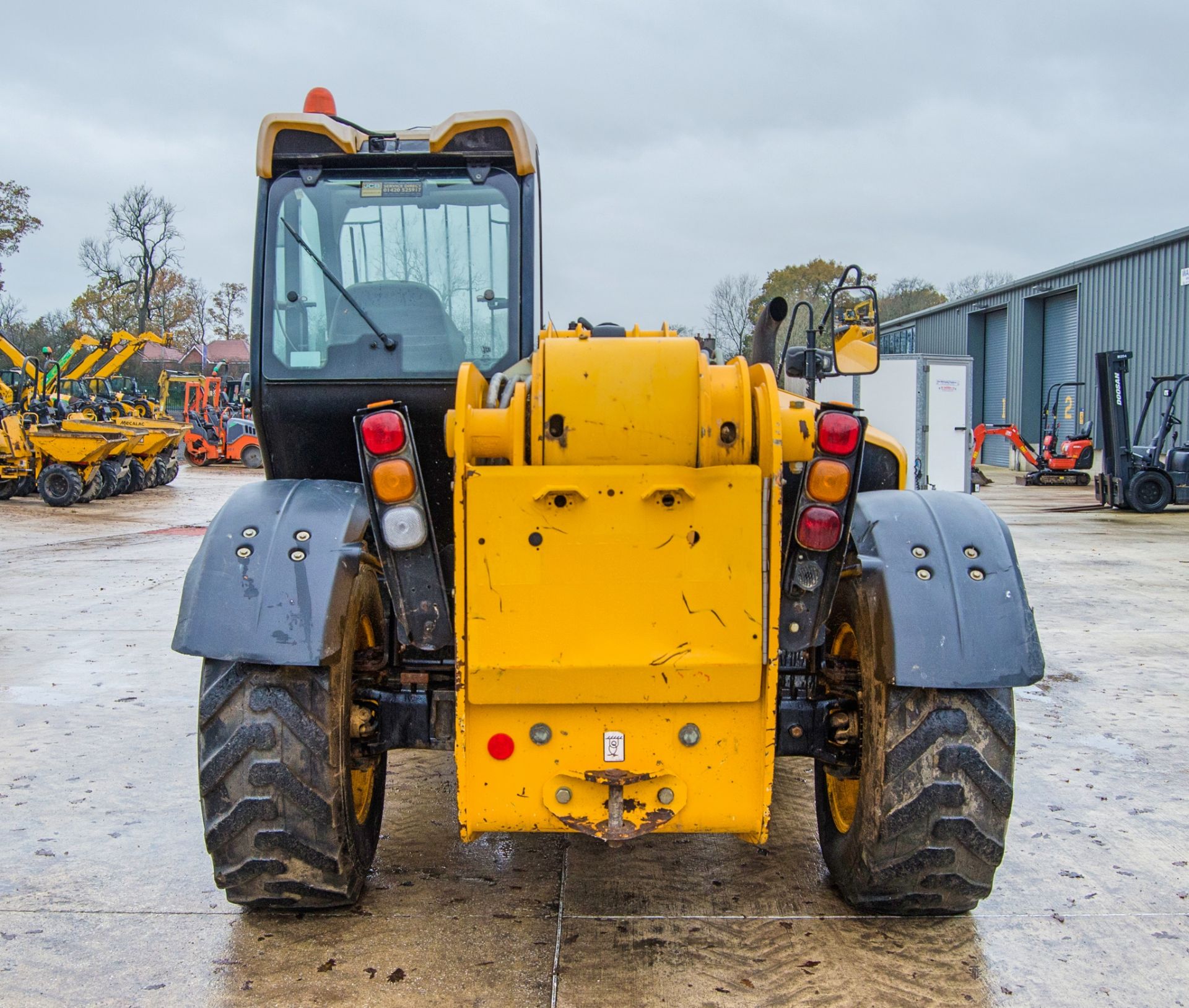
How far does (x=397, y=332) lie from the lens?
13.2 ft

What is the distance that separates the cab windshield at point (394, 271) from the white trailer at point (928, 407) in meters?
13.9

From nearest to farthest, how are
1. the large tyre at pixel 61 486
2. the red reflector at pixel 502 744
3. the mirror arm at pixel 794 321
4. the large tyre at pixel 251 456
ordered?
the red reflector at pixel 502 744
the mirror arm at pixel 794 321
the large tyre at pixel 61 486
the large tyre at pixel 251 456

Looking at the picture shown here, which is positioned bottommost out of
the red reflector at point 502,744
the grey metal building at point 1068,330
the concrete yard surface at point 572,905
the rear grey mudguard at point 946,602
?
the concrete yard surface at point 572,905

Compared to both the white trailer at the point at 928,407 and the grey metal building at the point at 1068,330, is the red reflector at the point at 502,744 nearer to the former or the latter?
the white trailer at the point at 928,407

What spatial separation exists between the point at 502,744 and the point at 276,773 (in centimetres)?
71

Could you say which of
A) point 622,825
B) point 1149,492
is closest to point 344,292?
point 622,825

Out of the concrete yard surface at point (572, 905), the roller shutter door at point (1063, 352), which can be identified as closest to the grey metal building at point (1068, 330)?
the roller shutter door at point (1063, 352)

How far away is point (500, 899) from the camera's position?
3543 millimetres

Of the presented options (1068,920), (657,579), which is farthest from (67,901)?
(1068,920)

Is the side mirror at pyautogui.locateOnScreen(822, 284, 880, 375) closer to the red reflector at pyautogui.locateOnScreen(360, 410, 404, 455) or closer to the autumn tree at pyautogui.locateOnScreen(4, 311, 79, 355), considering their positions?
the red reflector at pyautogui.locateOnScreen(360, 410, 404, 455)

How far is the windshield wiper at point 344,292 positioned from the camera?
12.9 ft

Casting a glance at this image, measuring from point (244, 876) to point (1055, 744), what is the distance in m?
3.98

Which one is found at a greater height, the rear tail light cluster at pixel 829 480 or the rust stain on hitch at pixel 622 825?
the rear tail light cluster at pixel 829 480

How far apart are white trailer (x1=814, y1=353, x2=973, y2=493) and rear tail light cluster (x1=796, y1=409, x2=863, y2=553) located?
48.7 feet
